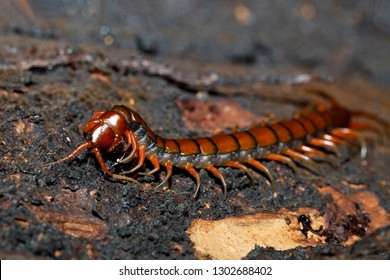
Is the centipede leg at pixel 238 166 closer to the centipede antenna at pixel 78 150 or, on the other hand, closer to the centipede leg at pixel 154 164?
the centipede leg at pixel 154 164

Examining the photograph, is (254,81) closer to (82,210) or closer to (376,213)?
(376,213)

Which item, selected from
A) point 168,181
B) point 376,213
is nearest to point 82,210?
point 168,181

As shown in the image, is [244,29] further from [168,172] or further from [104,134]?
[104,134]

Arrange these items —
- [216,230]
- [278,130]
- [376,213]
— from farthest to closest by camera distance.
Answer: [278,130]
[376,213]
[216,230]

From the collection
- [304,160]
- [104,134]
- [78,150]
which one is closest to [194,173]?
[104,134]

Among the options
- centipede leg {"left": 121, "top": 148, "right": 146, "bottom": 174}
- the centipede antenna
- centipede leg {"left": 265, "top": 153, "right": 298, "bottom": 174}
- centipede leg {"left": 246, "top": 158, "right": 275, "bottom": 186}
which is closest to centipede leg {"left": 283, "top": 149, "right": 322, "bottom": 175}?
centipede leg {"left": 265, "top": 153, "right": 298, "bottom": 174}
